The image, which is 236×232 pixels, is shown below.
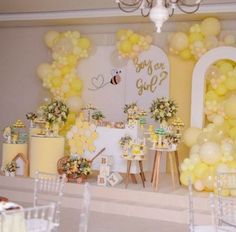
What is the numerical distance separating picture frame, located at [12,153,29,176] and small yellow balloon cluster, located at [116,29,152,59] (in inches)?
103

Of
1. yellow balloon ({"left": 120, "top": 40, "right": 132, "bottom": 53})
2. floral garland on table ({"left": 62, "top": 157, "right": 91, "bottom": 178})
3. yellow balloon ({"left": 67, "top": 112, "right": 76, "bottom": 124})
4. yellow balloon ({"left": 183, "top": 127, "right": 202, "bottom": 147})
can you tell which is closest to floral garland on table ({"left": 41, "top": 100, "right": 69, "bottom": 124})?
floral garland on table ({"left": 62, "top": 157, "right": 91, "bottom": 178})

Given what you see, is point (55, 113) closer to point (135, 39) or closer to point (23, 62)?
point (135, 39)

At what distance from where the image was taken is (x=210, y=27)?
827cm

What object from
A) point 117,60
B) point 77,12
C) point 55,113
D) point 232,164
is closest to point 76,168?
point 55,113

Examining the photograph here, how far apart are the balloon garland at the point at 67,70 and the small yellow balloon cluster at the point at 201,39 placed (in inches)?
74.7

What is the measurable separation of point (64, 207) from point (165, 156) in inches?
101

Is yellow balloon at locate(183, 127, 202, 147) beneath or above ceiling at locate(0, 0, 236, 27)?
beneath

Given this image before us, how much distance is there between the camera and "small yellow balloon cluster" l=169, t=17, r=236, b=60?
8.27 metres

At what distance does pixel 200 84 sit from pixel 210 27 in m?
0.95

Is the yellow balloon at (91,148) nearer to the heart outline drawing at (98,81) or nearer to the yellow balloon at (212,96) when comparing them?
the heart outline drawing at (98,81)

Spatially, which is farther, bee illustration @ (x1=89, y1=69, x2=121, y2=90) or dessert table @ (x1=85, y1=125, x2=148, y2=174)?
bee illustration @ (x1=89, y1=69, x2=121, y2=90)

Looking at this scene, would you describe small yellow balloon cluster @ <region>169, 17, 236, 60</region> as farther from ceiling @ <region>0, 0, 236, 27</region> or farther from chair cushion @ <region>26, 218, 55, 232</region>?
chair cushion @ <region>26, 218, 55, 232</region>

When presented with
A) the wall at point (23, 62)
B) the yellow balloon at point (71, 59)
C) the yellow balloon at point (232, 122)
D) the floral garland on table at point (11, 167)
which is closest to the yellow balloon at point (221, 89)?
the yellow balloon at point (232, 122)

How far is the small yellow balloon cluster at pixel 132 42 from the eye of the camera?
29.2 feet
